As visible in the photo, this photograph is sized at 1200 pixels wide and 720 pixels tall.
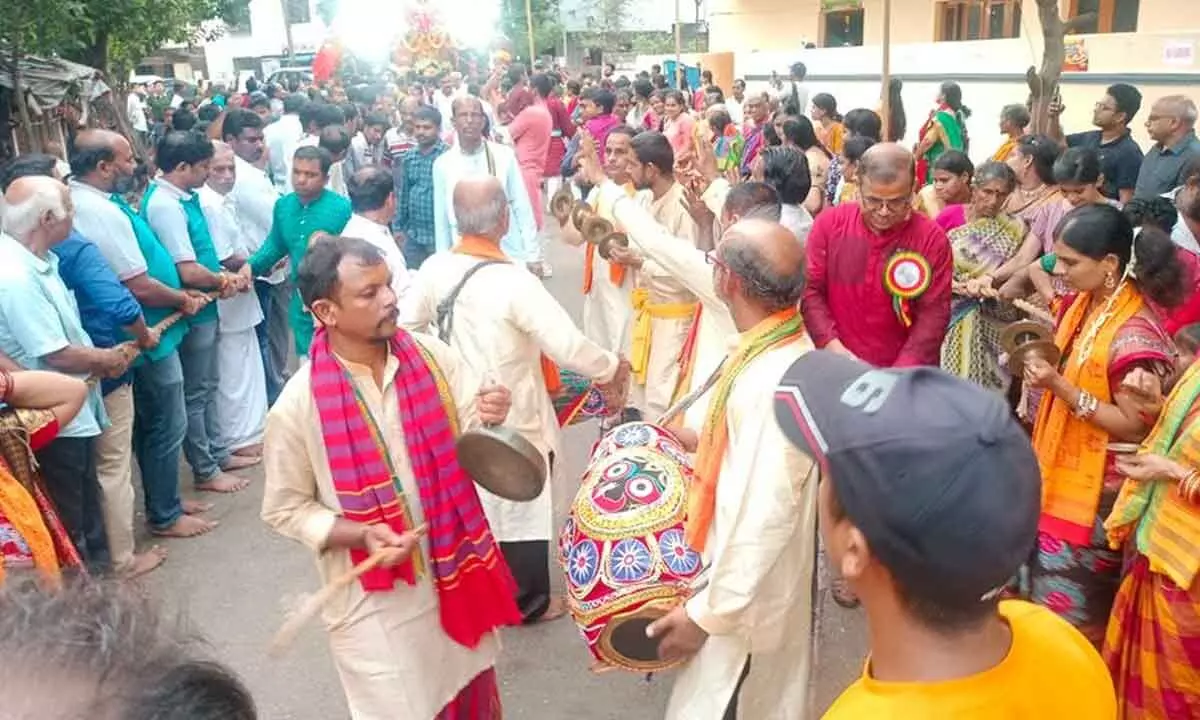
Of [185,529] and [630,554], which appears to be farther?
[185,529]

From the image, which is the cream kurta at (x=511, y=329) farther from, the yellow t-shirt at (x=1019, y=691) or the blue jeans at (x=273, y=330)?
the blue jeans at (x=273, y=330)

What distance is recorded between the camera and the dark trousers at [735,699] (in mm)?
2621

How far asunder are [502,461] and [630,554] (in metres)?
0.42

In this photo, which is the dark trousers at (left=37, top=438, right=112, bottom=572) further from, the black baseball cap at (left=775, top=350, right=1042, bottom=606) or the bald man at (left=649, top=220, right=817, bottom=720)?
the black baseball cap at (left=775, top=350, right=1042, bottom=606)

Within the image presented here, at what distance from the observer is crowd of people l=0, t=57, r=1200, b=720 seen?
136 centimetres

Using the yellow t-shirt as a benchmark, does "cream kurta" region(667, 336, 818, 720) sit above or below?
below

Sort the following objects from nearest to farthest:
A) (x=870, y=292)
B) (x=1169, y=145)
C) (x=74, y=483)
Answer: (x=870, y=292)
(x=74, y=483)
(x=1169, y=145)

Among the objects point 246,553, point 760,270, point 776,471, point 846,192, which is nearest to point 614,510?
point 776,471

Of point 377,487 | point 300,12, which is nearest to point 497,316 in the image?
point 377,487

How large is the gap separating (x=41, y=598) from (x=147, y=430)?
13.9 ft

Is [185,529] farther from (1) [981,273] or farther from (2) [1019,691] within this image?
(2) [1019,691]

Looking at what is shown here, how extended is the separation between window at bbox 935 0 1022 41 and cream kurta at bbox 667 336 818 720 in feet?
46.9

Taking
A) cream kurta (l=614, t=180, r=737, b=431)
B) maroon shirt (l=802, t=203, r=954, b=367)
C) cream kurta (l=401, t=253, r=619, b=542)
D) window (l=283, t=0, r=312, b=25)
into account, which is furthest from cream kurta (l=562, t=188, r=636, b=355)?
window (l=283, t=0, r=312, b=25)

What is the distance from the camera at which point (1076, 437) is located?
319cm
